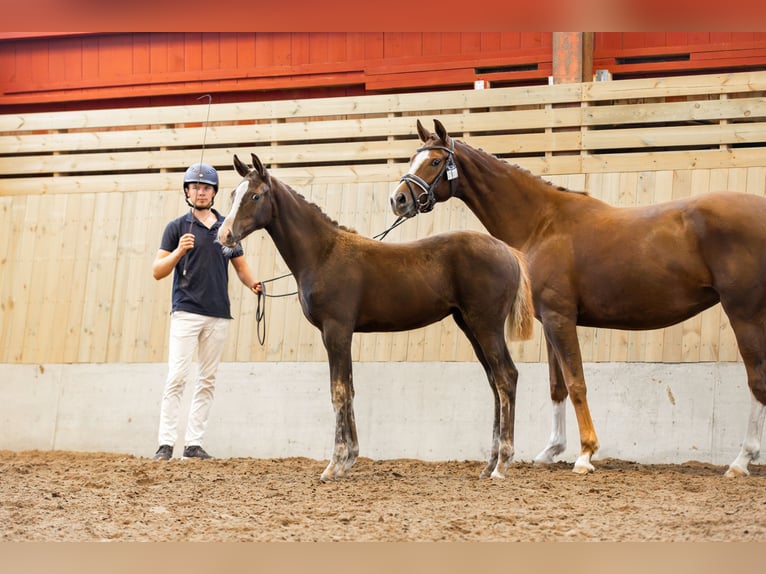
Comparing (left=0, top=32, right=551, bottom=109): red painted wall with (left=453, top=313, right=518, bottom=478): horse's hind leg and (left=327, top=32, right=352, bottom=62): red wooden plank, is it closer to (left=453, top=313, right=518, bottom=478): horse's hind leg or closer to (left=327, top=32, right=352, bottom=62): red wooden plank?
(left=327, top=32, right=352, bottom=62): red wooden plank

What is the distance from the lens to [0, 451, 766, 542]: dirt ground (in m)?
3.71

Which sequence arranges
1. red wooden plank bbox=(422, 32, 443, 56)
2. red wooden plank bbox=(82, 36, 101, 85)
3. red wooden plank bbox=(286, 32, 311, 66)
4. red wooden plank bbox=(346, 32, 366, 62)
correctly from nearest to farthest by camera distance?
red wooden plank bbox=(422, 32, 443, 56) → red wooden plank bbox=(346, 32, 366, 62) → red wooden plank bbox=(286, 32, 311, 66) → red wooden plank bbox=(82, 36, 101, 85)

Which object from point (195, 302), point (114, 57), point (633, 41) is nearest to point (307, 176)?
point (195, 302)

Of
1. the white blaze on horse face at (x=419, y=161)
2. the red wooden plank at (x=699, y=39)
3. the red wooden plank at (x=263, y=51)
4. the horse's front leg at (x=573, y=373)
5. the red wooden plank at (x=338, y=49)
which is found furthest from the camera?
the red wooden plank at (x=263, y=51)

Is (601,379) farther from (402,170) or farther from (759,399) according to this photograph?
(402,170)

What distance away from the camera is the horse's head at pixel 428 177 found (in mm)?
5867

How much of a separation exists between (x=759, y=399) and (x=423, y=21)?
5.55 meters

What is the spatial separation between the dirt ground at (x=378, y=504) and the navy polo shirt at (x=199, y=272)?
1.15m

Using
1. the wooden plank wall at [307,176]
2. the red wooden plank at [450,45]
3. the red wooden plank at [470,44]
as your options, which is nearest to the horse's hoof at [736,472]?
the wooden plank wall at [307,176]

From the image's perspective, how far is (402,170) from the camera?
8.80 metres

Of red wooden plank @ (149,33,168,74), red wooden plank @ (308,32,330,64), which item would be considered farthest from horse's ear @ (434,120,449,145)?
red wooden plank @ (149,33,168,74)

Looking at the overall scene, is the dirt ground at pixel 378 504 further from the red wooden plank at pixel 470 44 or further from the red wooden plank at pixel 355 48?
the red wooden plank at pixel 355 48

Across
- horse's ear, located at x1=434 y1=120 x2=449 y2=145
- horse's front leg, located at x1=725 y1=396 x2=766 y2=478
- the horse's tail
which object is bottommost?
horse's front leg, located at x1=725 y1=396 x2=766 y2=478

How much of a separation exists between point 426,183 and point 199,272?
1.95 m
